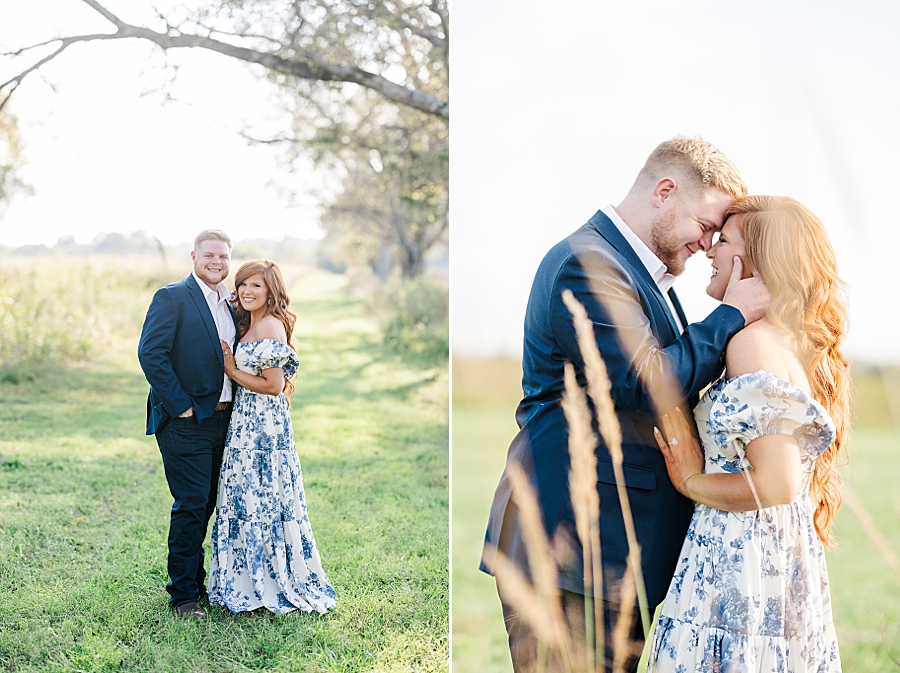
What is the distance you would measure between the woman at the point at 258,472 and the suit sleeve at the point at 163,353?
0.20 meters

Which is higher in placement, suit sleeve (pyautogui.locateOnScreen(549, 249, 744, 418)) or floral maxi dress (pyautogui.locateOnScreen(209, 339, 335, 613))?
suit sleeve (pyautogui.locateOnScreen(549, 249, 744, 418))

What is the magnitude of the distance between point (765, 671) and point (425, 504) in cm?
329

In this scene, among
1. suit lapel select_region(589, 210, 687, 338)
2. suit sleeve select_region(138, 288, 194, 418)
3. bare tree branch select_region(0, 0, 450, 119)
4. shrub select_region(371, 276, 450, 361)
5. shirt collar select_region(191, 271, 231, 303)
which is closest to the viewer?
suit lapel select_region(589, 210, 687, 338)

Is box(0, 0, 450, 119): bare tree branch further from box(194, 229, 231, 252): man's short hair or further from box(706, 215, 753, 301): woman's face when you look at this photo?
box(706, 215, 753, 301): woman's face

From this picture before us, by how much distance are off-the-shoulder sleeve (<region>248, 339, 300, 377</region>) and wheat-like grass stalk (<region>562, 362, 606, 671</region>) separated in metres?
1.31

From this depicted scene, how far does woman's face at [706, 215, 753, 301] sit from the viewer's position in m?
1.70

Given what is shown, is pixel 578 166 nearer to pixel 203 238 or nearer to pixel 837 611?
pixel 203 238

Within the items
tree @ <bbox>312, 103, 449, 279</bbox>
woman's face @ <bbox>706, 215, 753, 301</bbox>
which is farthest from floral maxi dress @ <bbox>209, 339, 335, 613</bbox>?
tree @ <bbox>312, 103, 449, 279</bbox>

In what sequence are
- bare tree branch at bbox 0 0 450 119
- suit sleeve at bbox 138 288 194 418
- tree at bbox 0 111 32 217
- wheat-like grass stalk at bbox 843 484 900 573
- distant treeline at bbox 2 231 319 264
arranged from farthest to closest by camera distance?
distant treeline at bbox 2 231 319 264
tree at bbox 0 111 32 217
bare tree branch at bbox 0 0 450 119
suit sleeve at bbox 138 288 194 418
wheat-like grass stalk at bbox 843 484 900 573

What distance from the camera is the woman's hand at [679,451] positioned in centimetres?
167

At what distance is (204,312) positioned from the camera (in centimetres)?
271

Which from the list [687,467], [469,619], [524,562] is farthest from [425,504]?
[687,467]

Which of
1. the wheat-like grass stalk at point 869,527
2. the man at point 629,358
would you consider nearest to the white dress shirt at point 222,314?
the man at point 629,358

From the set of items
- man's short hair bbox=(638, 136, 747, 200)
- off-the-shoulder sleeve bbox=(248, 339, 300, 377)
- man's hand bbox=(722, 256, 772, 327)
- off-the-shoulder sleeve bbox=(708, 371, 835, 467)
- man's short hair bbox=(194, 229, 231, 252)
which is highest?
man's short hair bbox=(638, 136, 747, 200)
